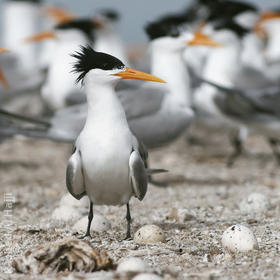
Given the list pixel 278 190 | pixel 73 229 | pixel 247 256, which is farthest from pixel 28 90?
pixel 247 256

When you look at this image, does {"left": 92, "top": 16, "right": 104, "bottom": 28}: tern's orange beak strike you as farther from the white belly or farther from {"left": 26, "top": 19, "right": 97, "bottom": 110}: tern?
the white belly

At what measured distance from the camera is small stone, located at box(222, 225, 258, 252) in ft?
8.29

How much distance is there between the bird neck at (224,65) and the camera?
622 centimetres

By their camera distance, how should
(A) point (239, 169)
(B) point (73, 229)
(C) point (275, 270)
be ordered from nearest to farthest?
1. (C) point (275, 270)
2. (B) point (73, 229)
3. (A) point (239, 169)

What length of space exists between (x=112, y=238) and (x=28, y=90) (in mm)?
4648

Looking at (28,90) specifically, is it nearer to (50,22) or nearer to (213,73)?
(213,73)

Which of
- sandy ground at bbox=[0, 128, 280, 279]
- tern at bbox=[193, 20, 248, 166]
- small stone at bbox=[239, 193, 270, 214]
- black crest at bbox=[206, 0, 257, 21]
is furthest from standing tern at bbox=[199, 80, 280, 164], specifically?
small stone at bbox=[239, 193, 270, 214]

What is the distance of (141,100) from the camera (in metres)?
4.68

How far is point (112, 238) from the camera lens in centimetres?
287

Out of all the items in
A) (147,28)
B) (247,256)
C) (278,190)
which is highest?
(147,28)

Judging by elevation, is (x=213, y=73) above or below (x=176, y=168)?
above

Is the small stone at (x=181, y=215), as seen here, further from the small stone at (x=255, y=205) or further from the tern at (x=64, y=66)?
the tern at (x=64, y=66)

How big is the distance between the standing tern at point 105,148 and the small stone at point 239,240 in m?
0.49

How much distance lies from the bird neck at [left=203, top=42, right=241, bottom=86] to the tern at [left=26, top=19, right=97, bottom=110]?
52.7 inches
